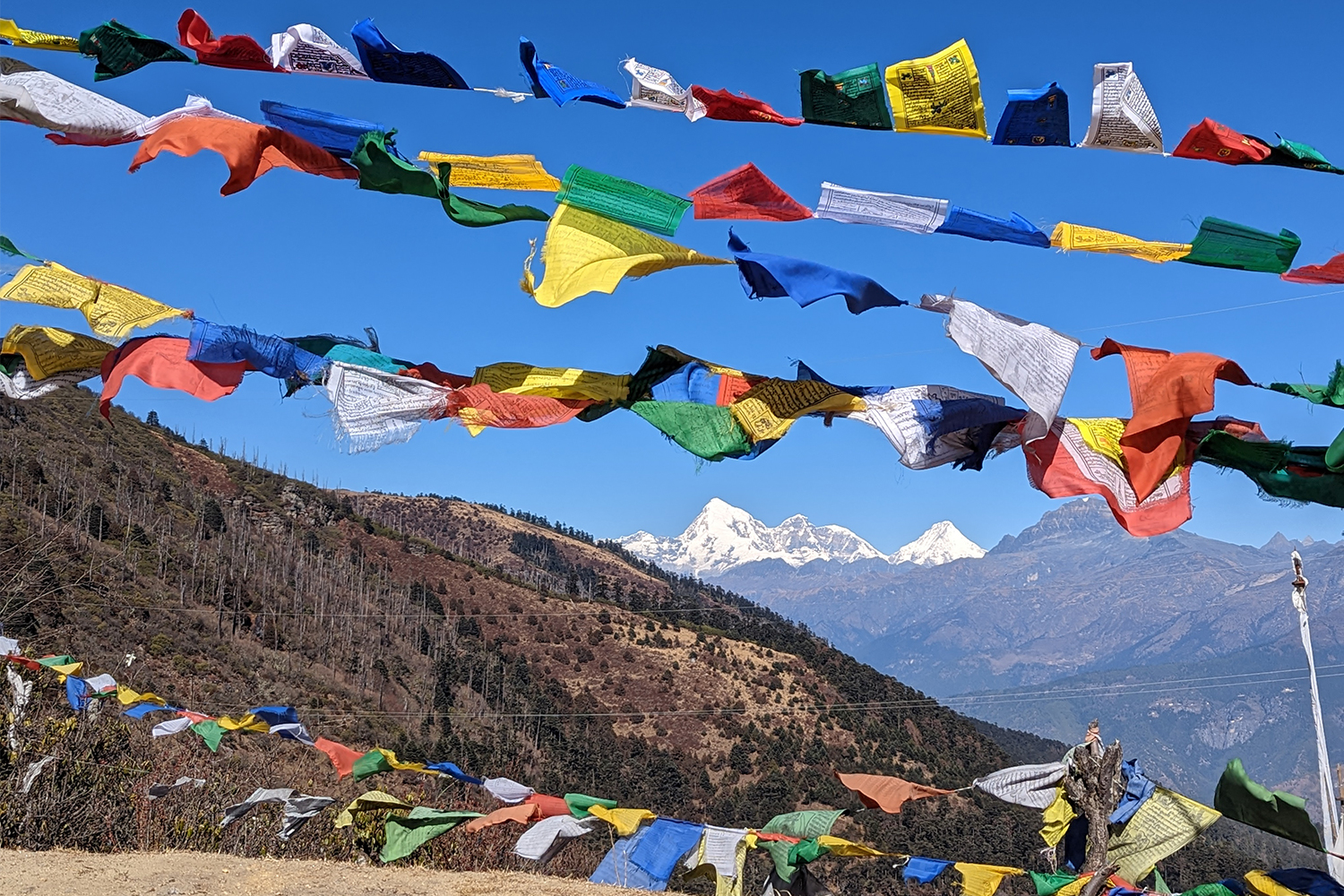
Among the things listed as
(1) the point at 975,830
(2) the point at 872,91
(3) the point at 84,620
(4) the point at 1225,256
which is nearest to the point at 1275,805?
(4) the point at 1225,256

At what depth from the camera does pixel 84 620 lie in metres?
31.8

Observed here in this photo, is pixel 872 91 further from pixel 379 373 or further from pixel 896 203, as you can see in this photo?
pixel 379 373

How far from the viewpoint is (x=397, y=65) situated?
16.8 feet

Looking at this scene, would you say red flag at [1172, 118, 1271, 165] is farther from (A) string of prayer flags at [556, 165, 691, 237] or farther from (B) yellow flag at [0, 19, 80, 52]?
(B) yellow flag at [0, 19, 80, 52]

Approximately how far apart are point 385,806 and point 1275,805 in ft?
24.7

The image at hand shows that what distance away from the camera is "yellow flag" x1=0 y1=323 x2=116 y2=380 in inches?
251

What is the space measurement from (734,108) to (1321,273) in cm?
277

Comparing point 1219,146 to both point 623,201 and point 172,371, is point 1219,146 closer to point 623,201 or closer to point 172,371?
point 623,201

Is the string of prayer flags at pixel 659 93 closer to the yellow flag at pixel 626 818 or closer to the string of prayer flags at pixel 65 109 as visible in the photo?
the string of prayer flags at pixel 65 109

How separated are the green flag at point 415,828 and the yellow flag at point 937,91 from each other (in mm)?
7001

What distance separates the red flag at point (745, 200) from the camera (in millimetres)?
5105

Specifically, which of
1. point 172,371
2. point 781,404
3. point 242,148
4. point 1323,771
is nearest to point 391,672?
point 172,371

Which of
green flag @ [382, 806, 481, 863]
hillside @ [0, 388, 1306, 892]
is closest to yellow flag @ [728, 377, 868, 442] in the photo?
green flag @ [382, 806, 481, 863]

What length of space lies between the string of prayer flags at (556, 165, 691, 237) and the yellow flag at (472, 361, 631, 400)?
909 millimetres
